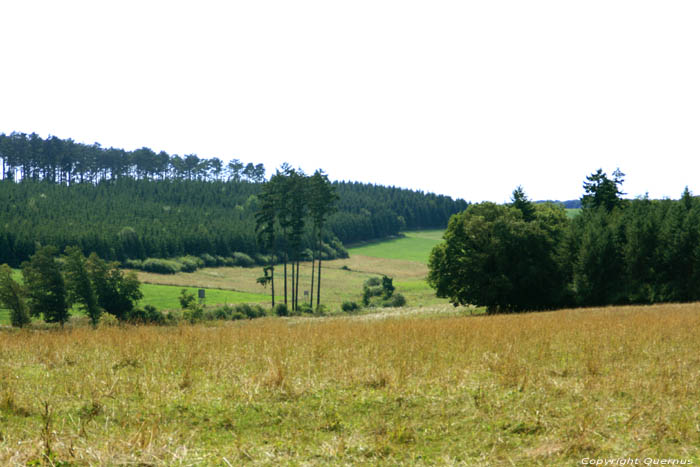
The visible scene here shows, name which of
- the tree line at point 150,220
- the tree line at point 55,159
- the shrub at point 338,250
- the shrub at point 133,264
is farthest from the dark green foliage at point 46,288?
the tree line at point 55,159

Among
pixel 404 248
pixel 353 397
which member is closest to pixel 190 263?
pixel 404 248

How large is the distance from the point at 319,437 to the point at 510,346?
5130 millimetres

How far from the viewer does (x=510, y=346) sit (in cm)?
958

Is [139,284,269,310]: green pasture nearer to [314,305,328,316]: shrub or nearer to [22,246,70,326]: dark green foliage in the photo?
[314,305,328,316]: shrub

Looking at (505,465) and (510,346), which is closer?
(505,465)

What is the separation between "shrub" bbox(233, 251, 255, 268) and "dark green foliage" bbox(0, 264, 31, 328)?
7017 centimetres

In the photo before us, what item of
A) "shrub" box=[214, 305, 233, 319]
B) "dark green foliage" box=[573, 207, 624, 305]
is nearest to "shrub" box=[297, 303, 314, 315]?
"shrub" box=[214, 305, 233, 319]

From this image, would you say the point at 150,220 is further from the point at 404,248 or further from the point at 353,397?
the point at 353,397

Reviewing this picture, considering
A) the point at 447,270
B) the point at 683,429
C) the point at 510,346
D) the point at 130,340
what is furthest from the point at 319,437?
the point at 447,270

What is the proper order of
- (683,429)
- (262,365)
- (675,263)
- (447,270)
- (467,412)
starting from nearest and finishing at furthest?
(683,429), (467,412), (262,365), (675,263), (447,270)

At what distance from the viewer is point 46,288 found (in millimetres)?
51750

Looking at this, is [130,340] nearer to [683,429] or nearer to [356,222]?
[683,429]

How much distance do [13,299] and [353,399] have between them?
2164 inches

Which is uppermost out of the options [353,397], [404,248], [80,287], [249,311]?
[353,397]
